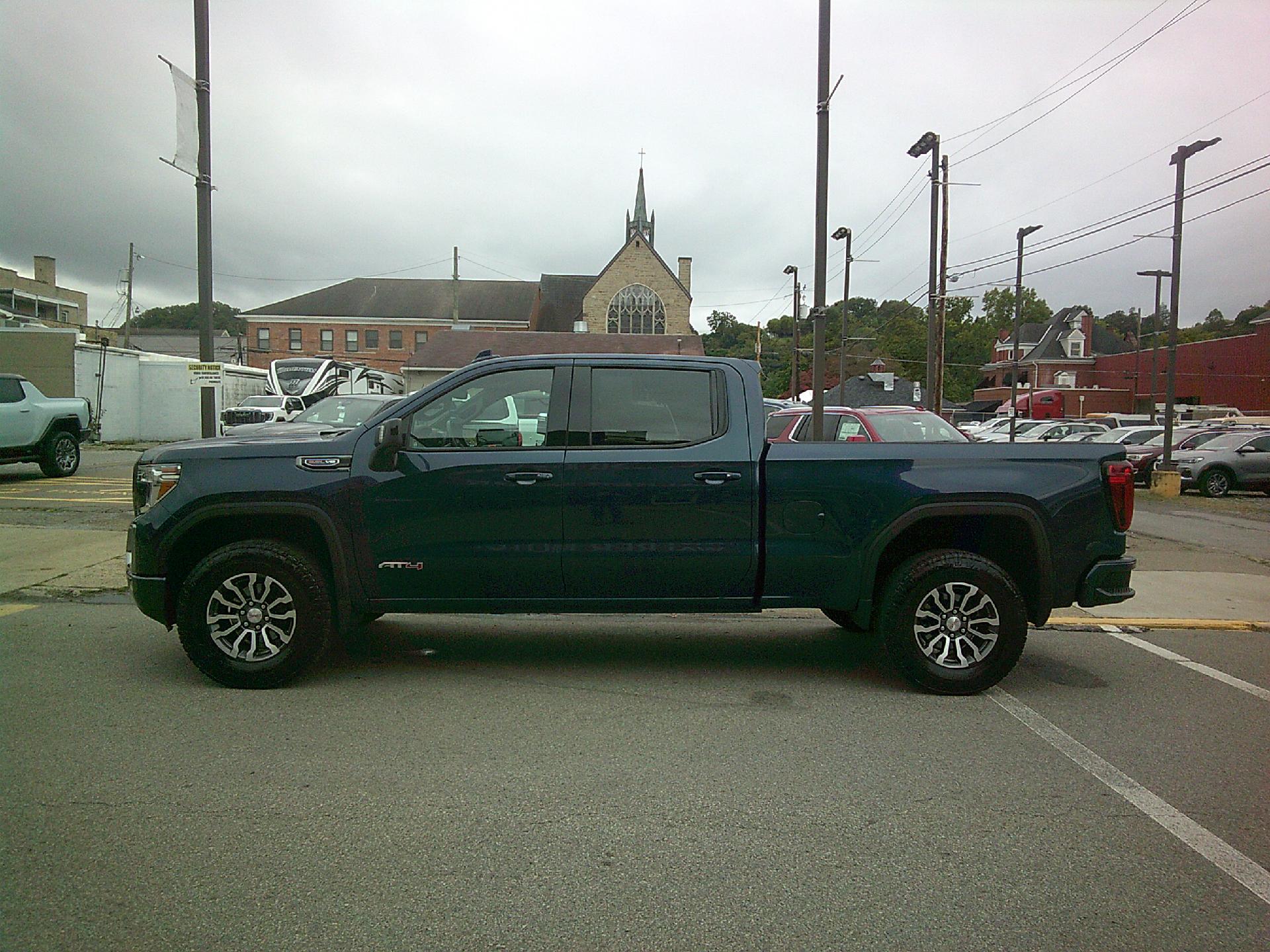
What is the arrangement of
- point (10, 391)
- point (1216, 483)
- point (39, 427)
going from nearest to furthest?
point (10, 391)
point (39, 427)
point (1216, 483)

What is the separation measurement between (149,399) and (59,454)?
16535 millimetres

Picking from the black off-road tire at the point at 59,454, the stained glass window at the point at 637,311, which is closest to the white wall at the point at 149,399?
the black off-road tire at the point at 59,454

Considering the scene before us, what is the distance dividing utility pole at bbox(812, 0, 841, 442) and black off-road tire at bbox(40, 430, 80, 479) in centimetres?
1309

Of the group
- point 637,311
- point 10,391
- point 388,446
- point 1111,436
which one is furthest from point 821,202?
point 637,311

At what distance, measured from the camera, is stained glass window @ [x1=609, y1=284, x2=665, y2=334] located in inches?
2813

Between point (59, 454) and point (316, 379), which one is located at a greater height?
point (316, 379)

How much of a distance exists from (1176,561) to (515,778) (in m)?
9.90

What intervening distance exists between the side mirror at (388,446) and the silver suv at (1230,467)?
21.6 metres

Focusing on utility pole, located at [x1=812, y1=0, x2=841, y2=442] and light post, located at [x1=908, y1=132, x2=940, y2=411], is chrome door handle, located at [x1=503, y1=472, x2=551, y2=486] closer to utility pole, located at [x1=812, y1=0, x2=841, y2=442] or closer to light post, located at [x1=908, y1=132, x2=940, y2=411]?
utility pole, located at [x1=812, y1=0, x2=841, y2=442]

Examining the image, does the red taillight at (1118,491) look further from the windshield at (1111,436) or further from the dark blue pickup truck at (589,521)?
the windshield at (1111,436)

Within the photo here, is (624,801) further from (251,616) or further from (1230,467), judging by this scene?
(1230,467)

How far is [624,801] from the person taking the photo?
390 centimetres

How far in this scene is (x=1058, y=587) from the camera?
18.1 feet

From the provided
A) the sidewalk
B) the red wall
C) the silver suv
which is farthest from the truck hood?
the red wall
